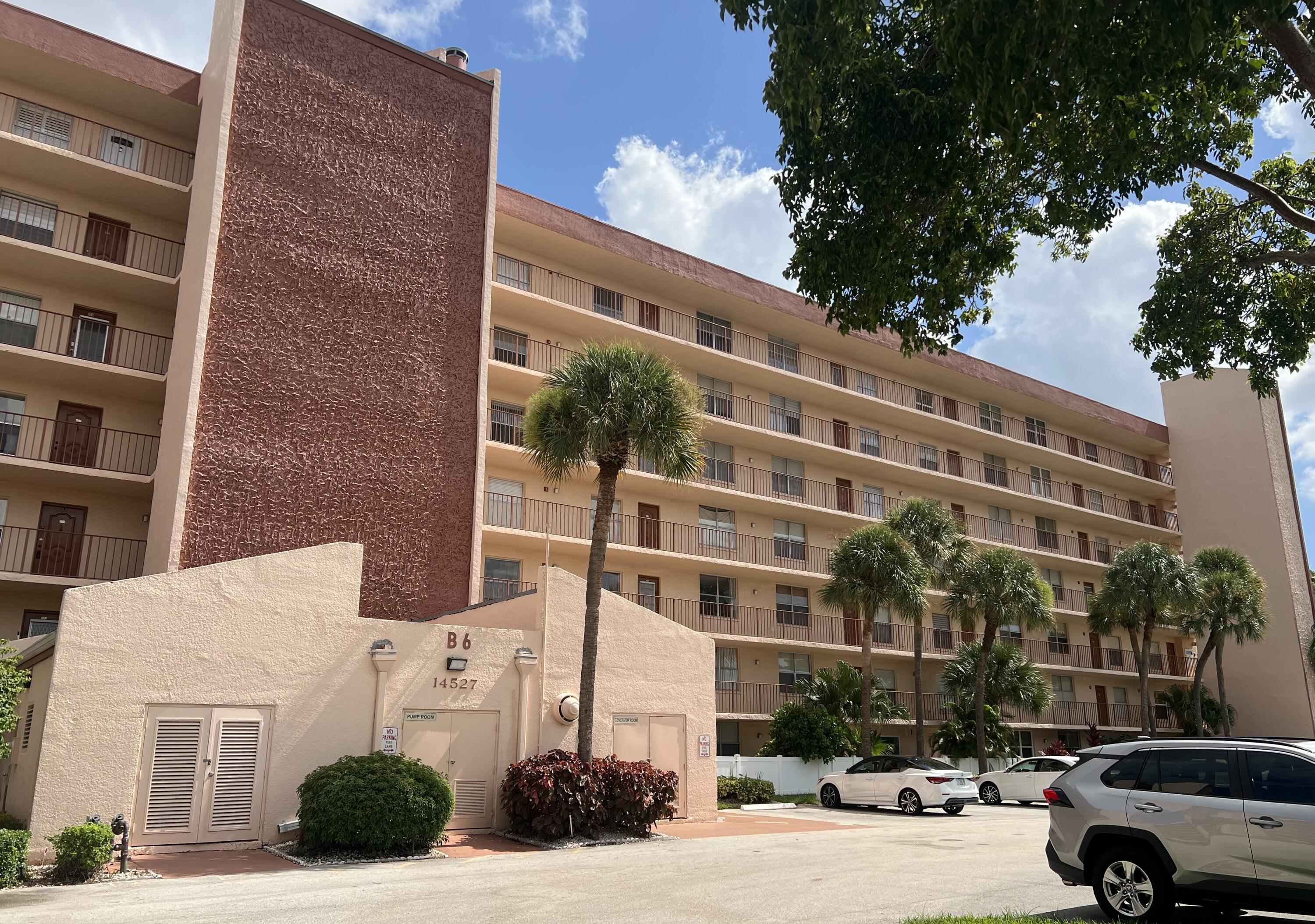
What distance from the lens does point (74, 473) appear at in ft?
75.2

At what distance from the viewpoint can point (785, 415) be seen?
127ft

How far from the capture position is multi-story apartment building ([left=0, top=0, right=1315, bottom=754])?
74.5 feet

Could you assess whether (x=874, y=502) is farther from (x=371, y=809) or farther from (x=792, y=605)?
(x=371, y=809)

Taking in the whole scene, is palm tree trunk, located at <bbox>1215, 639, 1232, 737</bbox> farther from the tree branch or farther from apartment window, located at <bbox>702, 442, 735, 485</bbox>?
the tree branch

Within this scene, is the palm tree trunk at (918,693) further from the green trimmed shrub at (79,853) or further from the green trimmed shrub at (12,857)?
the green trimmed shrub at (12,857)

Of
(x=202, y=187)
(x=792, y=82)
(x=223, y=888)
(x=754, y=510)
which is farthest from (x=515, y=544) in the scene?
(x=792, y=82)

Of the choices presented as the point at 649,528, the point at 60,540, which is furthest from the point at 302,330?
the point at 649,528

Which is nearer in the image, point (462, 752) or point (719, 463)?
point (462, 752)

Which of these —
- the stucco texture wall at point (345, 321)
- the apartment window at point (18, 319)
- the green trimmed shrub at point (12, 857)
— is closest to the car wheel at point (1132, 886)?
the green trimmed shrub at point (12, 857)

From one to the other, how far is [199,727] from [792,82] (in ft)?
43.9

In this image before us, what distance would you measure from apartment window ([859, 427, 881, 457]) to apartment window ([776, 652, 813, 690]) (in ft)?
31.2

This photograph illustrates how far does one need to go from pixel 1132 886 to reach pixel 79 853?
1270cm

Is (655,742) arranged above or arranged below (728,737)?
above

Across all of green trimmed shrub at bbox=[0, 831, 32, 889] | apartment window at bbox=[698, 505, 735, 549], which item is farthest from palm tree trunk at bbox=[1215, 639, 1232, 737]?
green trimmed shrub at bbox=[0, 831, 32, 889]
